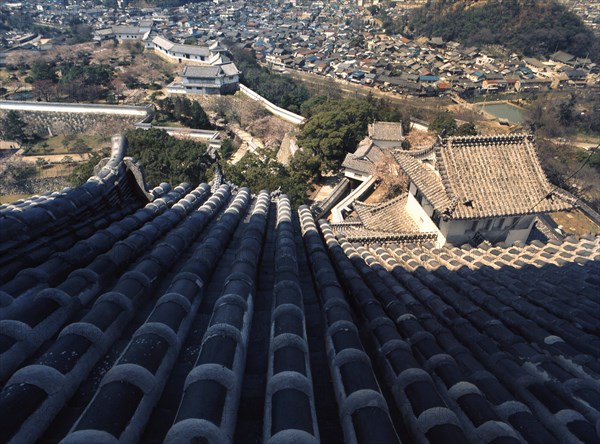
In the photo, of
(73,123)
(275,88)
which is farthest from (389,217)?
(73,123)

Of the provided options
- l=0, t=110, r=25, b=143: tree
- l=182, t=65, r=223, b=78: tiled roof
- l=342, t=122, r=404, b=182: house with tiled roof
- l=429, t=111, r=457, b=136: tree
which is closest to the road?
l=182, t=65, r=223, b=78: tiled roof

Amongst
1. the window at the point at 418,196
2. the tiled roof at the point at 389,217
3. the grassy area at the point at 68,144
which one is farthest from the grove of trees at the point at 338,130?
the grassy area at the point at 68,144

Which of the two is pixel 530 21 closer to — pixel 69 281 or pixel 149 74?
pixel 149 74

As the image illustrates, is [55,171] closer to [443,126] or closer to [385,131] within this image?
[385,131]

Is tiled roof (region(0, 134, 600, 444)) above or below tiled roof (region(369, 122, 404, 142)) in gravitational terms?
above

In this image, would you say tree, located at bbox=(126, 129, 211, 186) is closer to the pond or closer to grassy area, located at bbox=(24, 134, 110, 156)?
grassy area, located at bbox=(24, 134, 110, 156)

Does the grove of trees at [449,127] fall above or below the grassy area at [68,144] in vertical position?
above

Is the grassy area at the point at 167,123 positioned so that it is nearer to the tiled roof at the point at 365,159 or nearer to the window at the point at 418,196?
the tiled roof at the point at 365,159

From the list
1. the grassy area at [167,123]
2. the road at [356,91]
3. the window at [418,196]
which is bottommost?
the grassy area at [167,123]
